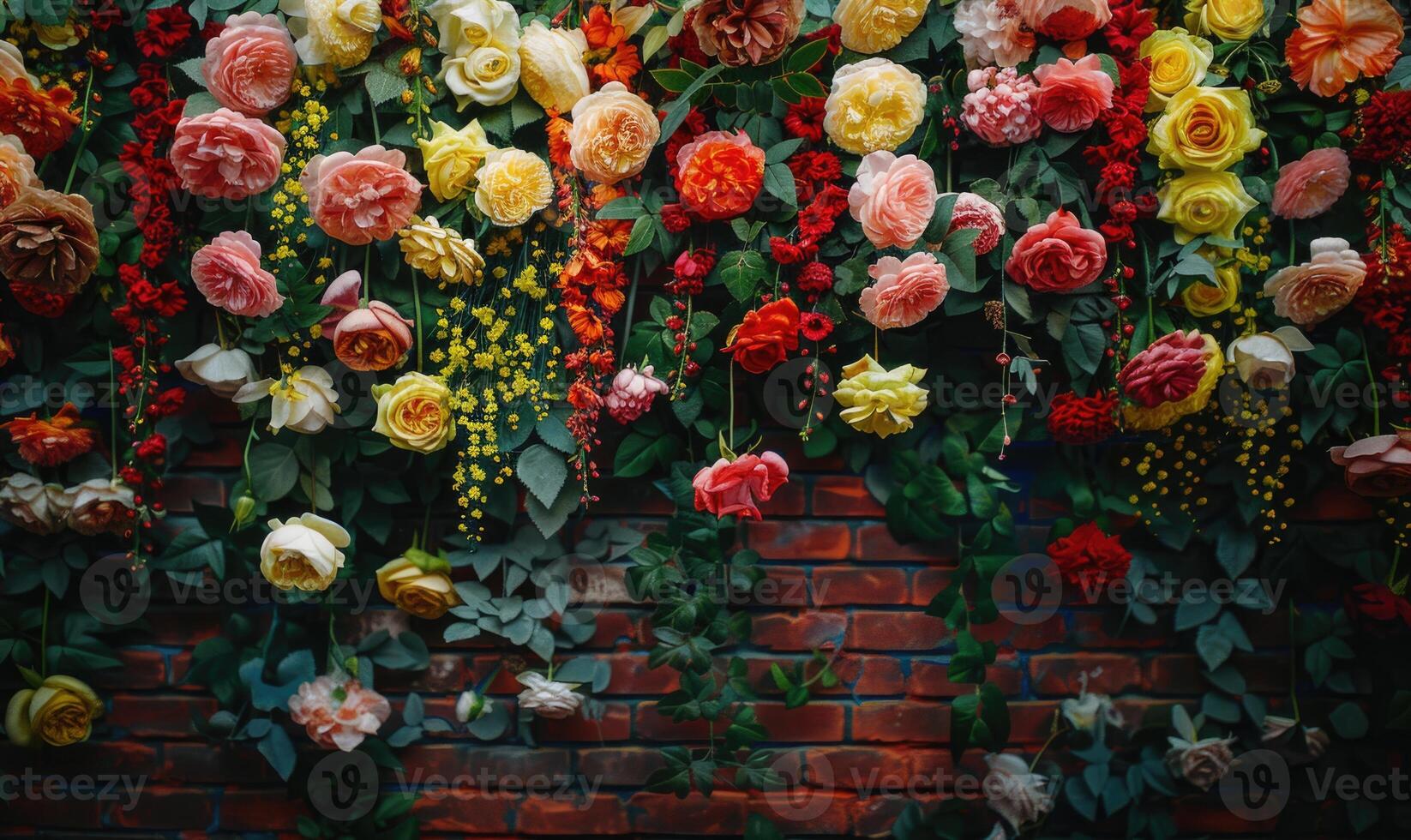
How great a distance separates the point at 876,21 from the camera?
1434 mm

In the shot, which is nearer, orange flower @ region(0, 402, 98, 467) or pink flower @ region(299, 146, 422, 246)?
pink flower @ region(299, 146, 422, 246)

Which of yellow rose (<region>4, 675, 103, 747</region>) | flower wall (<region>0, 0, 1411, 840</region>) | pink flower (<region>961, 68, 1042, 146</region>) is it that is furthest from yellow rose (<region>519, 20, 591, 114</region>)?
yellow rose (<region>4, 675, 103, 747</region>)

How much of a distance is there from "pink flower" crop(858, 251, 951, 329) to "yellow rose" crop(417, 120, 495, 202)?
679 millimetres

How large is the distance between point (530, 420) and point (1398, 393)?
1479 mm

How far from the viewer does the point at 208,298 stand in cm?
145

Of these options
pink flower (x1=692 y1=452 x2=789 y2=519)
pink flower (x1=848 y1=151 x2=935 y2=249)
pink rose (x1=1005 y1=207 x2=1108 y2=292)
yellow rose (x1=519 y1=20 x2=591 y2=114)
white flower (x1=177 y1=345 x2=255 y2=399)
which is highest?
yellow rose (x1=519 y1=20 x2=591 y2=114)

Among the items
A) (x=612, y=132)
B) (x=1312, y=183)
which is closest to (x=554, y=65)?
(x=612, y=132)

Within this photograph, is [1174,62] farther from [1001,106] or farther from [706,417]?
[706,417]

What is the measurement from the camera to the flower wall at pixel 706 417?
1.45 m

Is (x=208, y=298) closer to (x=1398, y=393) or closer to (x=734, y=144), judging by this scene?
(x=734, y=144)

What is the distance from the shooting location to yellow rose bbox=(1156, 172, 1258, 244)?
144 centimetres

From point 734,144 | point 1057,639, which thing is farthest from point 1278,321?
point 734,144

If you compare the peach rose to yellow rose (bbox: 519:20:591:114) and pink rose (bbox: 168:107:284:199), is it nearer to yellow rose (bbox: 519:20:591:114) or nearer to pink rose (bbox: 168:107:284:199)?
yellow rose (bbox: 519:20:591:114)

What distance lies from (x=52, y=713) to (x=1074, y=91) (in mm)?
2049
